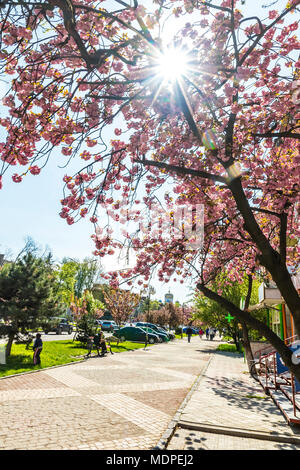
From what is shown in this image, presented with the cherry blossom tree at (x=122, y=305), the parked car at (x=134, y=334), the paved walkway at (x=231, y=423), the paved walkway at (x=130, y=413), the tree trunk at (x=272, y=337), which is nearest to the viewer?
the tree trunk at (x=272, y=337)

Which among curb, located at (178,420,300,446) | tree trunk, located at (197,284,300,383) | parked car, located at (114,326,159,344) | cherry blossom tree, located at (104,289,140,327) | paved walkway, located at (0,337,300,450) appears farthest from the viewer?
parked car, located at (114,326,159,344)

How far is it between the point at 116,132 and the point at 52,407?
6373mm

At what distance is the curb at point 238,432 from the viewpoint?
576 centimetres

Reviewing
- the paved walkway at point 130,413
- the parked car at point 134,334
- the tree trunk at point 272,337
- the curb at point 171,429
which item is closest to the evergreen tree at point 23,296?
the paved walkway at point 130,413

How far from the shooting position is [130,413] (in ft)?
22.7

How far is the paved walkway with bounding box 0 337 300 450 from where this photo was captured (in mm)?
5278

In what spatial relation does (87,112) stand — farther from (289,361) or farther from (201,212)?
(289,361)

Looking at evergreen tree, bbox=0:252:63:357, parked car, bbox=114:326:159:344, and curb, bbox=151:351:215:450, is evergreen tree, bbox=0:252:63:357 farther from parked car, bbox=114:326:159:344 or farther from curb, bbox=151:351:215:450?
parked car, bbox=114:326:159:344

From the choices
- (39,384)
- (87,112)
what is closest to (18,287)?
(39,384)

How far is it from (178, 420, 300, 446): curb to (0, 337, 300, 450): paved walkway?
0.06 feet

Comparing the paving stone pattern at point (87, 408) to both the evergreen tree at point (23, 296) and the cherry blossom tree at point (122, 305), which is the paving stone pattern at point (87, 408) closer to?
the evergreen tree at point (23, 296)

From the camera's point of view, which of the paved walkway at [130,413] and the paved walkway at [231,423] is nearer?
the paved walkway at [130,413]

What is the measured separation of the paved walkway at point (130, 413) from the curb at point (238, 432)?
0.02 meters

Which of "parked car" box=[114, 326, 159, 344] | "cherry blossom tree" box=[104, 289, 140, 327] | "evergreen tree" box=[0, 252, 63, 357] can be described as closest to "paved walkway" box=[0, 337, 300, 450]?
"evergreen tree" box=[0, 252, 63, 357]
